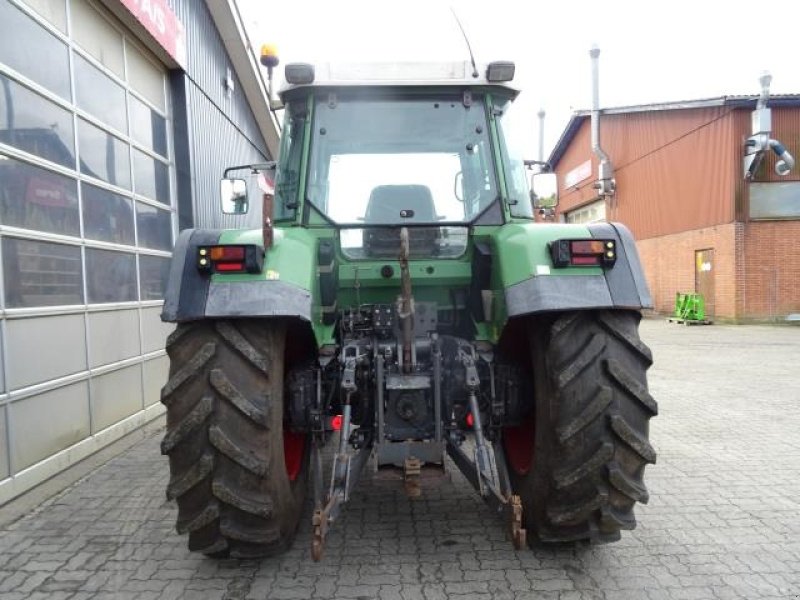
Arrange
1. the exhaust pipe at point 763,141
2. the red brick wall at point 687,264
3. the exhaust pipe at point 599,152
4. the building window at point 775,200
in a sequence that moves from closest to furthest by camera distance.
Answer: the exhaust pipe at point 763,141, the building window at point 775,200, the red brick wall at point 687,264, the exhaust pipe at point 599,152

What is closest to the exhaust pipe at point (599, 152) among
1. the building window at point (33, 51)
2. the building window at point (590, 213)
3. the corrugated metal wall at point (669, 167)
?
the corrugated metal wall at point (669, 167)

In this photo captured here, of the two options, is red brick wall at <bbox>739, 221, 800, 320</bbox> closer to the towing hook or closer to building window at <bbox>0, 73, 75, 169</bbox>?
the towing hook

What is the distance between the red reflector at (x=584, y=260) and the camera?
3.01 meters

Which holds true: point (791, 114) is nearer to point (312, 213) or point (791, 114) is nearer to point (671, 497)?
point (671, 497)

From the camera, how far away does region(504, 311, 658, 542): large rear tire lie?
2.90 meters

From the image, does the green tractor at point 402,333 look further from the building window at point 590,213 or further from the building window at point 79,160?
the building window at point 590,213

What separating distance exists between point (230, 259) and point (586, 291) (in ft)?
5.35

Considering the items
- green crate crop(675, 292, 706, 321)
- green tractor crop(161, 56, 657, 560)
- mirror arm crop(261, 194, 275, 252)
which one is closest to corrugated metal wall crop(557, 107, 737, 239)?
green crate crop(675, 292, 706, 321)

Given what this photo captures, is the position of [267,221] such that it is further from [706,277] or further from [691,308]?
[706,277]

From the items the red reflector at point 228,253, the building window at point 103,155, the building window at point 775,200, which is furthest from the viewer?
the building window at point 775,200

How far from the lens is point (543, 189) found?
4.34m

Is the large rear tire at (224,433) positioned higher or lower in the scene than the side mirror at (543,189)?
lower

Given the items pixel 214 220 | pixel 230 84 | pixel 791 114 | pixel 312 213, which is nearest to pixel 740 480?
pixel 312 213

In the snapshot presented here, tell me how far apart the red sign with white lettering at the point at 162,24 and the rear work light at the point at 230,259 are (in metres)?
4.33
